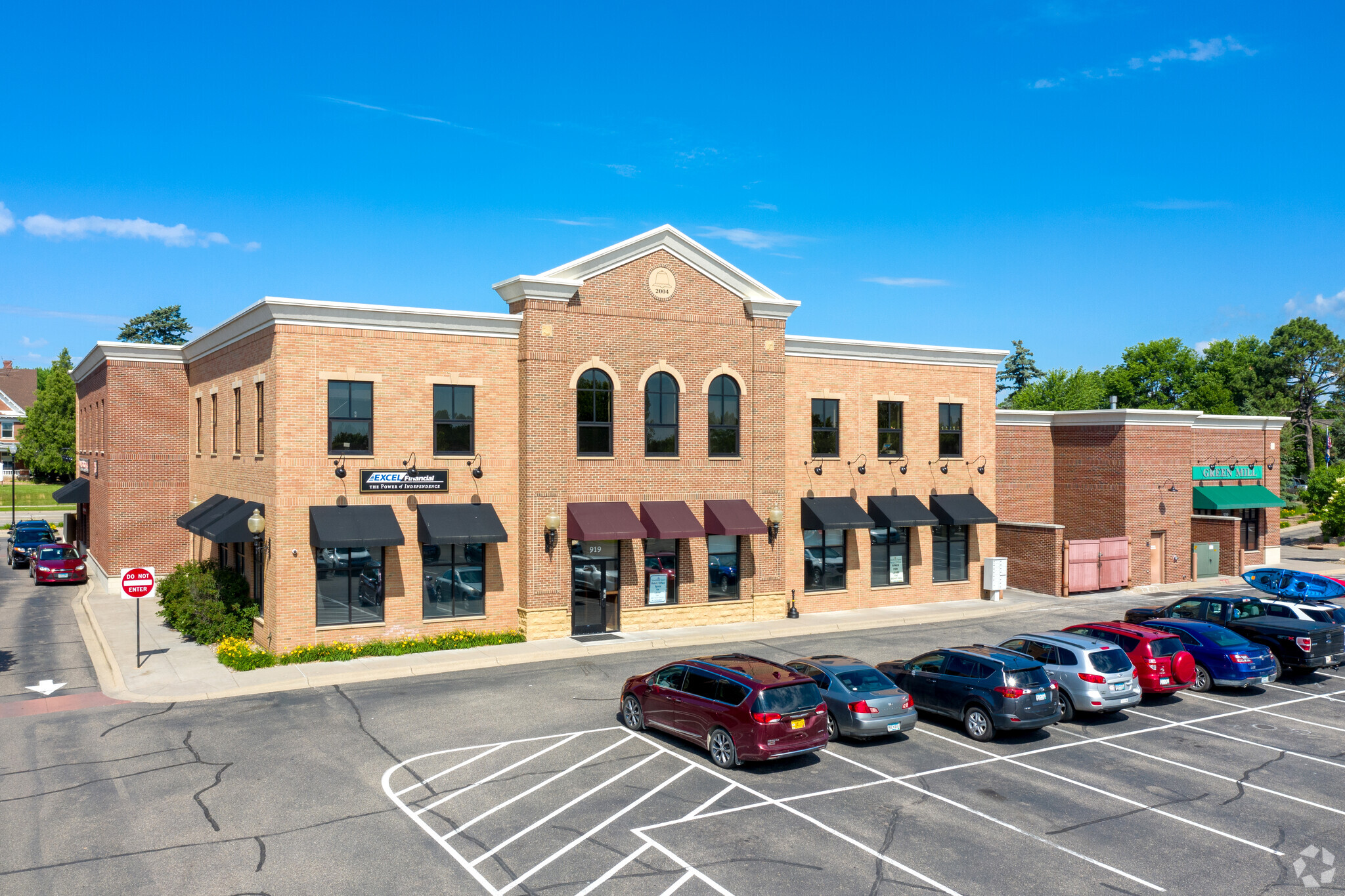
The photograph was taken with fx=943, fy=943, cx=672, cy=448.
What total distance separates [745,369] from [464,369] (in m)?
9.21

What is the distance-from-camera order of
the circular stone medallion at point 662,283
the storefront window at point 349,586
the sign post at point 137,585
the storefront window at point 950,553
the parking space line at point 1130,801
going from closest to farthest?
the parking space line at point 1130,801 → the sign post at point 137,585 → the storefront window at point 349,586 → the circular stone medallion at point 662,283 → the storefront window at point 950,553

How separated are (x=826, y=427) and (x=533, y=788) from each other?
2088cm

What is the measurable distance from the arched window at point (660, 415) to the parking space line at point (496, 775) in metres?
12.6

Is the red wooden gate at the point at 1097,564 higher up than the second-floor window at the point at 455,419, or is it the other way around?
the second-floor window at the point at 455,419

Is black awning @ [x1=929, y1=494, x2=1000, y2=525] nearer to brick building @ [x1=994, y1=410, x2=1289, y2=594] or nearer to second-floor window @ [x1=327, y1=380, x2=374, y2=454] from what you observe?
brick building @ [x1=994, y1=410, x2=1289, y2=594]

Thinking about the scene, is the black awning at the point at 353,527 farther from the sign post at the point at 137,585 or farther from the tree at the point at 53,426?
the tree at the point at 53,426

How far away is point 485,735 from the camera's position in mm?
17891

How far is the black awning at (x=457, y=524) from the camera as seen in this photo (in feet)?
83.1

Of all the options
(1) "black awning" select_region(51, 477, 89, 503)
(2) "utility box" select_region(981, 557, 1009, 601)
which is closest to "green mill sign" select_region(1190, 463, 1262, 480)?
(2) "utility box" select_region(981, 557, 1009, 601)

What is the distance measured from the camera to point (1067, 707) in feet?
64.0

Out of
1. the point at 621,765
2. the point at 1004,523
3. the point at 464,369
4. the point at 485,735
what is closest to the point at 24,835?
the point at 485,735

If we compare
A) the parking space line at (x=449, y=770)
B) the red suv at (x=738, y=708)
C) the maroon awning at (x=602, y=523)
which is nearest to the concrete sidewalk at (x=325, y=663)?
the maroon awning at (x=602, y=523)

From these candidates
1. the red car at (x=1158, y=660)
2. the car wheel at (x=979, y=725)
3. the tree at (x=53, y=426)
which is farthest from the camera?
the tree at (x=53, y=426)

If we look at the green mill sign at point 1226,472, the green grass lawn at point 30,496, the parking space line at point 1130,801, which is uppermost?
the green mill sign at point 1226,472
